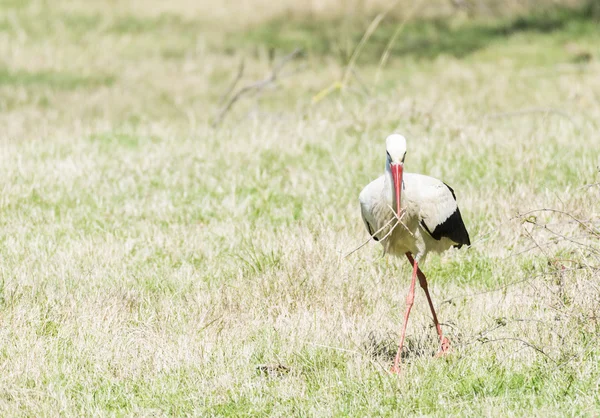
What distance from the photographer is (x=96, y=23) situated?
23172 mm

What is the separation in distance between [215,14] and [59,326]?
19.6m

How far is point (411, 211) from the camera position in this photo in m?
5.22

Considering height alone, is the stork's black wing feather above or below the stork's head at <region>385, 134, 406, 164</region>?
below

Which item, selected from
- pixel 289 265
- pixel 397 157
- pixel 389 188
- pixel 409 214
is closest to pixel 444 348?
pixel 409 214

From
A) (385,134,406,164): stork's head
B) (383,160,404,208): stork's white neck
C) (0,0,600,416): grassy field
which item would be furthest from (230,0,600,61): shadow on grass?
(385,134,406,164): stork's head

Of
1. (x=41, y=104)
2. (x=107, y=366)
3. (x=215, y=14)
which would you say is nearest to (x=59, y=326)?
(x=107, y=366)

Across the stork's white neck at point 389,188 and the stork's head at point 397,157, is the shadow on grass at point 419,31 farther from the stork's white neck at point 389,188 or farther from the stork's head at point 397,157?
the stork's head at point 397,157

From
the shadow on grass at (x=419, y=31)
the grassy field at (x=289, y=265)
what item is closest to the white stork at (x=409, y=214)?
the grassy field at (x=289, y=265)

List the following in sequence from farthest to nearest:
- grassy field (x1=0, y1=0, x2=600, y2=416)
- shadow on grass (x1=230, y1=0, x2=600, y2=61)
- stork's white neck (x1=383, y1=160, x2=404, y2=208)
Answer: shadow on grass (x1=230, y1=0, x2=600, y2=61) → stork's white neck (x1=383, y1=160, x2=404, y2=208) → grassy field (x1=0, y1=0, x2=600, y2=416)

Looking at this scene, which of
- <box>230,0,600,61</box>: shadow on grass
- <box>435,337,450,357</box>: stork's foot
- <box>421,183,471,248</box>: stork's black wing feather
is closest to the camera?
<box>435,337,450,357</box>: stork's foot

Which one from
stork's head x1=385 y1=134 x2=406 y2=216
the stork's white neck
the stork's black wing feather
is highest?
stork's head x1=385 y1=134 x2=406 y2=216

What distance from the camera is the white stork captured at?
4.92m

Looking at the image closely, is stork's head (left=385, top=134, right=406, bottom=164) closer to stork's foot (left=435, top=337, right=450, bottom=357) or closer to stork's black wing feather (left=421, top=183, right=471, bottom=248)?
stork's black wing feather (left=421, top=183, right=471, bottom=248)

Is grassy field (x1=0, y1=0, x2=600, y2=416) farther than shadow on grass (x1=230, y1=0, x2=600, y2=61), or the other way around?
shadow on grass (x1=230, y1=0, x2=600, y2=61)
